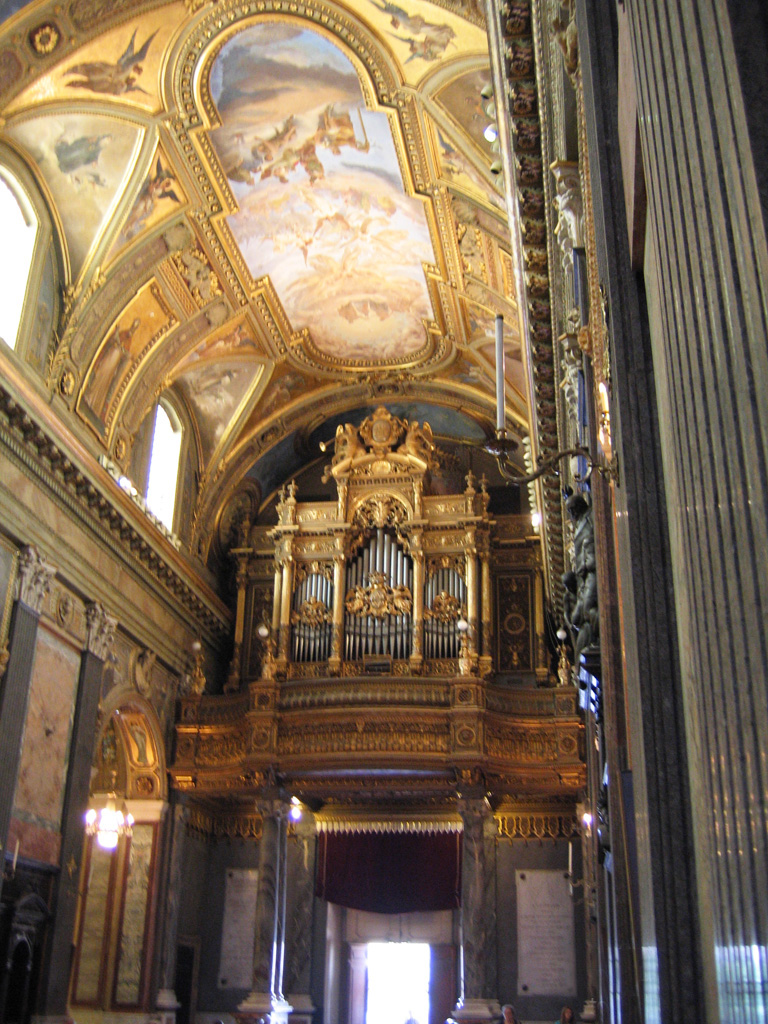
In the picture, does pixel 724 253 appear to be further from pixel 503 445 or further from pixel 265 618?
pixel 265 618

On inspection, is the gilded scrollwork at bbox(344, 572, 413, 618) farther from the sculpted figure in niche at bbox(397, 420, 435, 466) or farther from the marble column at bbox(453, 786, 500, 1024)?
the marble column at bbox(453, 786, 500, 1024)

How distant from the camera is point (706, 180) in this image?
182 cm

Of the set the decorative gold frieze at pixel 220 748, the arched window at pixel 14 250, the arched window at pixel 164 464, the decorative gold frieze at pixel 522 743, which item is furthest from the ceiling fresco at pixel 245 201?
the decorative gold frieze at pixel 522 743

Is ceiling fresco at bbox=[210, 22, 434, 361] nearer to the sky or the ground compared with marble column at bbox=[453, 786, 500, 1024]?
nearer to the sky

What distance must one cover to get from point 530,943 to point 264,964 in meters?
4.41

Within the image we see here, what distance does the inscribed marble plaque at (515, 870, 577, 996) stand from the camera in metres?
15.9

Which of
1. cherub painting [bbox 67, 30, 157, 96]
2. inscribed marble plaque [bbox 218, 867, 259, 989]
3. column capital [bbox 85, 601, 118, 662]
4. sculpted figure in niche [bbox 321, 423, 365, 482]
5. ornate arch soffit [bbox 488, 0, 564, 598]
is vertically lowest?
inscribed marble plaque [bbox 218, 867, 259, 989]

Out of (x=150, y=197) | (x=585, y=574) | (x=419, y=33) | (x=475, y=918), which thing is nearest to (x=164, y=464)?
(x=150, y=197)

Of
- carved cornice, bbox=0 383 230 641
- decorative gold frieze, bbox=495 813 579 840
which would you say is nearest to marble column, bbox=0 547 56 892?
carved cornice, bbox=0 383 230 641

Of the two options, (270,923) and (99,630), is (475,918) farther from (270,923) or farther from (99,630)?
(99,630)

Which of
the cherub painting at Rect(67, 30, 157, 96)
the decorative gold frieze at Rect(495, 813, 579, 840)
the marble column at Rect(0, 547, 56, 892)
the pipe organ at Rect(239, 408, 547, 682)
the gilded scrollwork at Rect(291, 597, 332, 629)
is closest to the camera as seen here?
the marble column at Rect(0, 547, 56, 892)

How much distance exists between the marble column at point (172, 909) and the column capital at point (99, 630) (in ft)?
10.7

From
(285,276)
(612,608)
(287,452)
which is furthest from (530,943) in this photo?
(612,608)

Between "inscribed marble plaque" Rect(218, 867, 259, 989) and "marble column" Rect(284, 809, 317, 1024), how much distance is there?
63 cm
